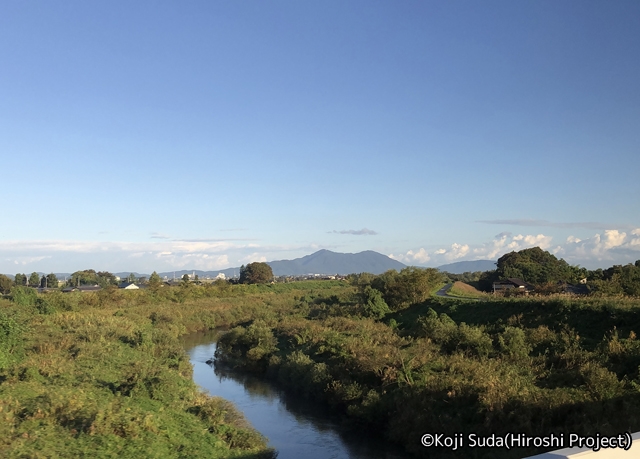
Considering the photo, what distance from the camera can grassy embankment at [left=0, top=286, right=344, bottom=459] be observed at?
Answer: 13.0 m

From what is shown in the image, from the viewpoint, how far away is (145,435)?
13.9 meters

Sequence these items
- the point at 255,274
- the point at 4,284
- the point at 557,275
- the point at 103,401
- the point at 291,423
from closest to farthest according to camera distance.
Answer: the point at 103,401 < the point at 291,423 < the point at 557,275 < the point at 4,284 < the point at 255,274

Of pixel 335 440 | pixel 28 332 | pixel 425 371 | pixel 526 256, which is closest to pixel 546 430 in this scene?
pixel 425 371

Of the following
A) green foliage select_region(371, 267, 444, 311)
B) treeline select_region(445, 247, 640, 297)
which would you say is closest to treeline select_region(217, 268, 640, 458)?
green foliage select_region(371, 267, 444, 311)

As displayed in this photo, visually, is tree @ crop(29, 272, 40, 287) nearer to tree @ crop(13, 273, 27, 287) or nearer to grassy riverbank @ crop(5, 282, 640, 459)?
tree @ crop(13, 273, 27, 287)

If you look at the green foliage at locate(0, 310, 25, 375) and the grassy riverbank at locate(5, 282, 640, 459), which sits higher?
the green foliage at locate(0, 310, 25, 375)

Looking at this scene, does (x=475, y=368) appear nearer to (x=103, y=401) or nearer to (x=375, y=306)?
(x=103, y=401)

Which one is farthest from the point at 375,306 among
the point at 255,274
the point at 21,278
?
the point at 21,278

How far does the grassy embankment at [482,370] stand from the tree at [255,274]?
8914cm

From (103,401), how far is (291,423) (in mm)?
9029

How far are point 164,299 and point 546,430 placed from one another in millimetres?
63549

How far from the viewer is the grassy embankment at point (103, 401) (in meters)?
13.0

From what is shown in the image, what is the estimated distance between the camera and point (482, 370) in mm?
20203

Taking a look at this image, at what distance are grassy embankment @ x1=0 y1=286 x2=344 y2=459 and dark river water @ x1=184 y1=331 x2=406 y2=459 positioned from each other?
1847mm
